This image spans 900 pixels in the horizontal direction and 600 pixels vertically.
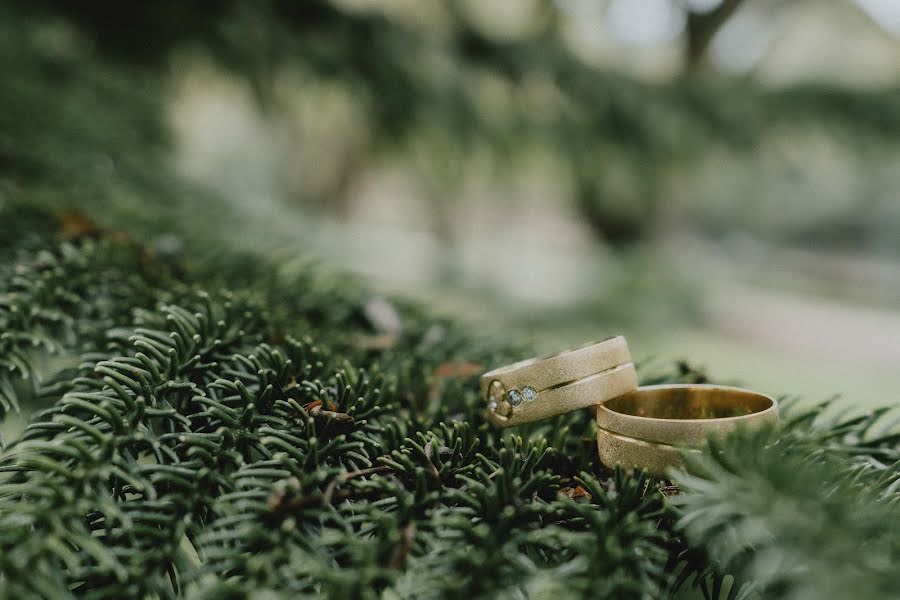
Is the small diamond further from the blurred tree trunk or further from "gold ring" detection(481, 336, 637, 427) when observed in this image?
the blurred tree trunk

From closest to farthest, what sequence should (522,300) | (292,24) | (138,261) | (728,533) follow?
(728,533)
(138,261)
(292,24)
(522,300)

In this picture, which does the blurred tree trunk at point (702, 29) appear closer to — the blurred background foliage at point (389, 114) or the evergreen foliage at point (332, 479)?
the blurred background foliage at point (389, 114)


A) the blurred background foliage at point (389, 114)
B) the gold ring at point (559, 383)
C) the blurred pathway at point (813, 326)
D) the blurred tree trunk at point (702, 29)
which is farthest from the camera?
the blurred pathway at point (813, 326)

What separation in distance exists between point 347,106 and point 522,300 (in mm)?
904

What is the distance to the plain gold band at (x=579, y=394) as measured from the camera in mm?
364

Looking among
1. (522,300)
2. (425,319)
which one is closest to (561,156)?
(425,319)

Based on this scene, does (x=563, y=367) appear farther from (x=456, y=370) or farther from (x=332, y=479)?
(x=332, y=479)

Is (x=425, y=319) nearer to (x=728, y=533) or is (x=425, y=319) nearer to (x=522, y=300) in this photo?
(x=728, y=533)

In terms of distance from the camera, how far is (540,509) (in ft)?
0.84

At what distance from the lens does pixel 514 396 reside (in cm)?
37

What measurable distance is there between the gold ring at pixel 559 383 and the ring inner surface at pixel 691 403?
0.04 metres

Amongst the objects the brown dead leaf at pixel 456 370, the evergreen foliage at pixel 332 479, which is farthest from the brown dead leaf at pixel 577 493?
the brown dead leaf at pixel 456 370

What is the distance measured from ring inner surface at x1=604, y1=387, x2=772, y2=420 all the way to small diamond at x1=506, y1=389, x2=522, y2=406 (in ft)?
0.28

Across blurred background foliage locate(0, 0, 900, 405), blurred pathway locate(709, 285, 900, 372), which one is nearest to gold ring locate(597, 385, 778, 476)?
blurred background foliage locate(0, 0, 900, 405)
